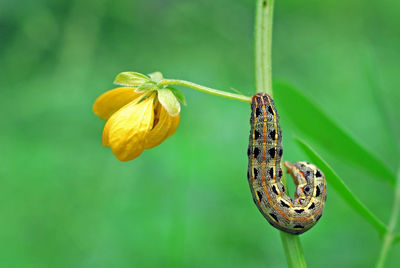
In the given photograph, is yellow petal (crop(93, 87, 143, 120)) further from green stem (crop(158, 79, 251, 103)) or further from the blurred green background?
A: the blurred green background

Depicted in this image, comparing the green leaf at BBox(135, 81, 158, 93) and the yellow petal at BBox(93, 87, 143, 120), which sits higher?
the green leaf at BBox(135, 81, 158, 93)

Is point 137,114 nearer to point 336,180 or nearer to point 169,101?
point 169,101

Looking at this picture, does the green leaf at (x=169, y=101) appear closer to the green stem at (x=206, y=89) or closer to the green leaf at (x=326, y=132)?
the green stem at (x=206, y=89)

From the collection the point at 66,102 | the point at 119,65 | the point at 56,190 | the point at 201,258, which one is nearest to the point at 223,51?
the point at 119,65

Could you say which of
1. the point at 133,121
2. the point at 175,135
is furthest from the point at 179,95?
the point at 175,135

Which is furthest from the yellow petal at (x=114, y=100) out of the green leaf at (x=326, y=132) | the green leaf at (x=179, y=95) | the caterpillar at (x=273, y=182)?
the green leaf at (x=326, y=132)

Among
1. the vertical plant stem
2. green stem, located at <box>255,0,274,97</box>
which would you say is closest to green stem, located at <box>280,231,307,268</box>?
the vertical plant stem
